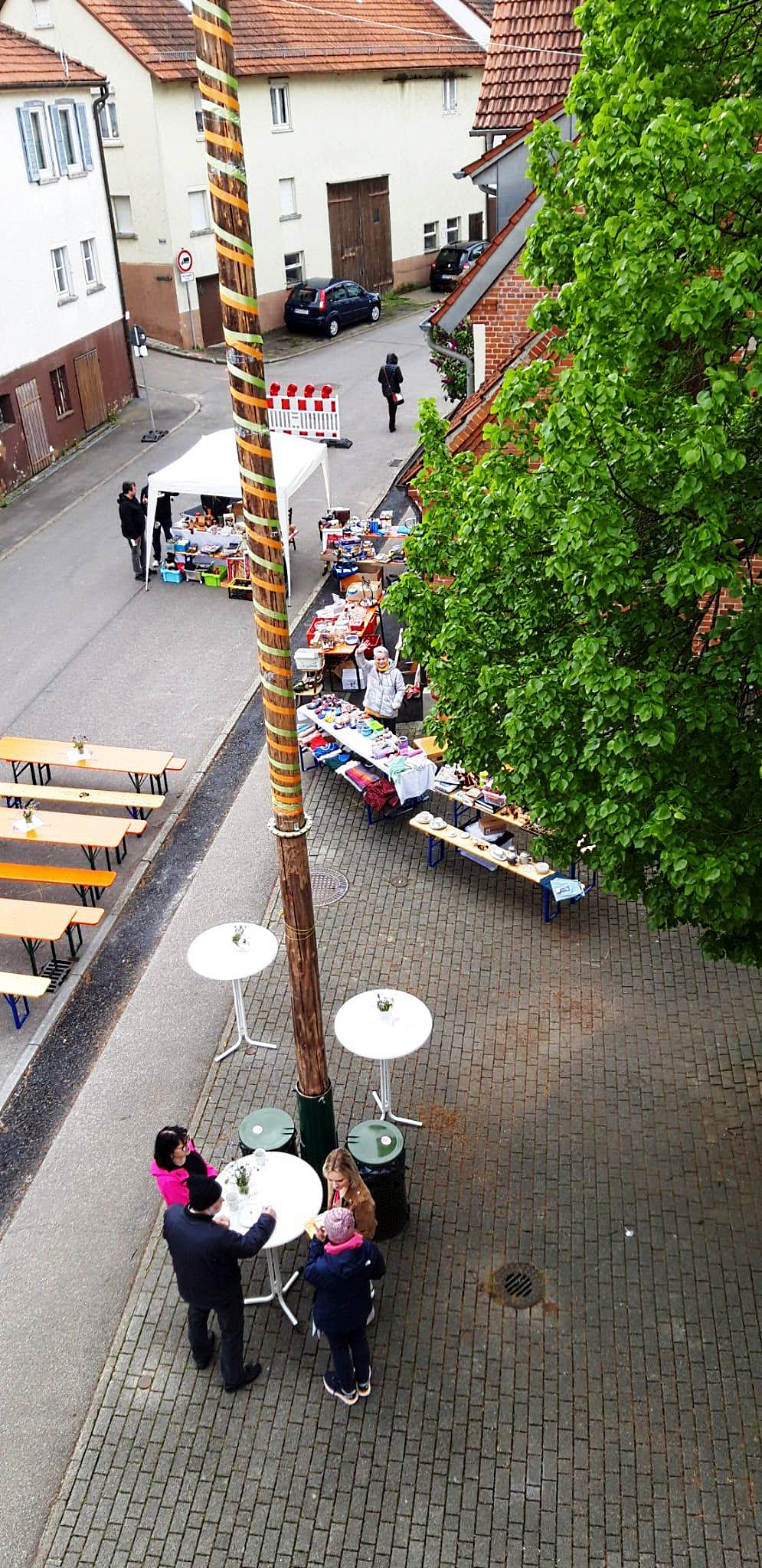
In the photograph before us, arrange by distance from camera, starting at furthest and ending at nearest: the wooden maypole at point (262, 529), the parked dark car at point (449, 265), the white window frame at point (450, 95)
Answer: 1. the white window frame at point (450, 95)
2. the parked dark car at point (449, 265)
3. the wooden maypole at point (262, 529)

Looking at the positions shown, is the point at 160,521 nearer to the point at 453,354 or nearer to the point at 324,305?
the point at 453,354

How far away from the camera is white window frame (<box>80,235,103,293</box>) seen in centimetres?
2950

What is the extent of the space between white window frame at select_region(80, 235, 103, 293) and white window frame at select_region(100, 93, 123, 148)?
18.7 ft

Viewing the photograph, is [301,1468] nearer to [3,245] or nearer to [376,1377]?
[376,1377]

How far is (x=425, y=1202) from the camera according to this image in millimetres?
9672

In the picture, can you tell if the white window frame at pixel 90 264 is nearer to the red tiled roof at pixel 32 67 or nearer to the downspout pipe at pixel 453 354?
the red tiled roof at pixel 32 67

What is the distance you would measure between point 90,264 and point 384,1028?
25.7 m

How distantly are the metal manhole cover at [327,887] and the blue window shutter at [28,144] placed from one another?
1992 centimetres

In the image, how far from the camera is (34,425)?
90.8 feet

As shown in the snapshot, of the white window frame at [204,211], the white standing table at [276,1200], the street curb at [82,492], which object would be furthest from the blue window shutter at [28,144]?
the white standing table at [276,1200]

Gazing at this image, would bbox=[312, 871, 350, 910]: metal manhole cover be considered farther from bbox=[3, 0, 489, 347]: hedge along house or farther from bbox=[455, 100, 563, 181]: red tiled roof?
bbox=[3, 0, 489, 347]: hedge along house

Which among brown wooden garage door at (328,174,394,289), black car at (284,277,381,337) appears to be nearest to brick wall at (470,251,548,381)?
black car at (284,277,381,337)

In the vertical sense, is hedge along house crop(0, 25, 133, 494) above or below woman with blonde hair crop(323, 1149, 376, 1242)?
above

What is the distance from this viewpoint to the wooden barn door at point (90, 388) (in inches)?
1168
